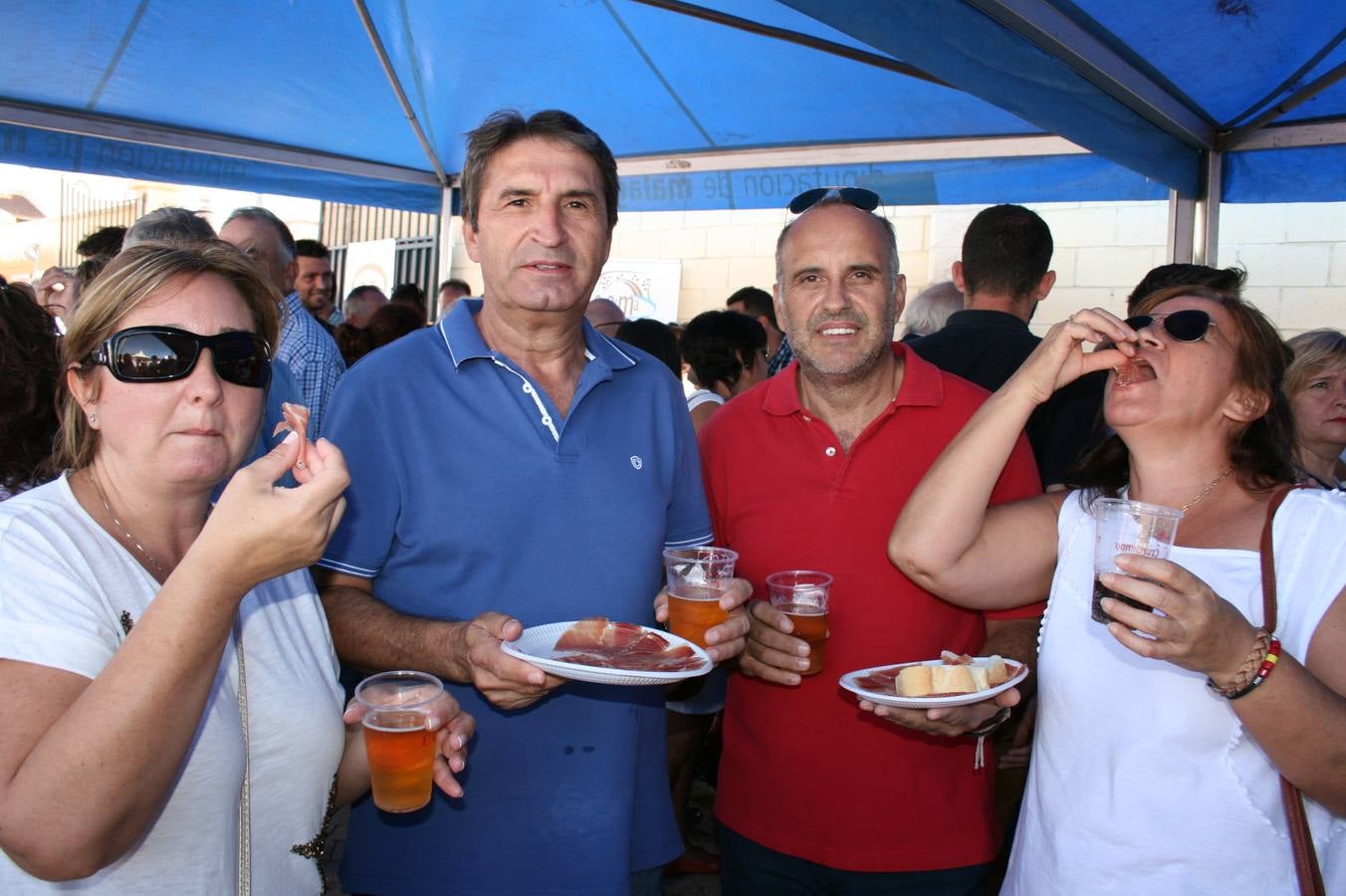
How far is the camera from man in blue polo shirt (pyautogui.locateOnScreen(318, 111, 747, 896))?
2.13 metres

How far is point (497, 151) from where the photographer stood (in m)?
2.37

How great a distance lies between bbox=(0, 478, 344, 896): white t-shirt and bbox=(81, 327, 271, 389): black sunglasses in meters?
0.23

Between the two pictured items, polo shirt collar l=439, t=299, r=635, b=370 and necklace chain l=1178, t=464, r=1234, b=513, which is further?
polo shirt collar l=439, t=299, r=635, b=370

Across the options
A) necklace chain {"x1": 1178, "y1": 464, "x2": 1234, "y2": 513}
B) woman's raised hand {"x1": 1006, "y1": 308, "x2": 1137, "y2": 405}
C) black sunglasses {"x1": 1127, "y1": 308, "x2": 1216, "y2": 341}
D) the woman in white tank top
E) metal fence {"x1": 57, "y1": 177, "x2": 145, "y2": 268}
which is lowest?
necklace chain {"x1": 1178, "y1": 464, "x2": 1234, "y2": 513}

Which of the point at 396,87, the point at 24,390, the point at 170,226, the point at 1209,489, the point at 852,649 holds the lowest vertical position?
the point at 852,649

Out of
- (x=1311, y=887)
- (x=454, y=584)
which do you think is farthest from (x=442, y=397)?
(x=1311, y=887)

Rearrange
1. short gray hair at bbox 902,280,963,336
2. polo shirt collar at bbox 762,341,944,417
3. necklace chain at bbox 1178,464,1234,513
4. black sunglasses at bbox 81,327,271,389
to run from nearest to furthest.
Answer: black sunglasses at bbox 81,327,271,389 → necklace chain at bbox 1178,464,1234,513 → polo shirt collar at bbox 762,341,944,417 → short gray hair at bbox 902,280,963,336

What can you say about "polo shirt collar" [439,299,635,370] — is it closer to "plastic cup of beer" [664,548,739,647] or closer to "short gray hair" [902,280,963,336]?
"plastic cup of beer" [664,548,739,647]

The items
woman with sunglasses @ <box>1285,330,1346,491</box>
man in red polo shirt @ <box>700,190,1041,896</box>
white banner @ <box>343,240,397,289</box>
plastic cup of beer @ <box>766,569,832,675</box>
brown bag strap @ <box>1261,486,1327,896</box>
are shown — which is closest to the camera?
brown bag strap @ <box>1261,486,1327,896</box>

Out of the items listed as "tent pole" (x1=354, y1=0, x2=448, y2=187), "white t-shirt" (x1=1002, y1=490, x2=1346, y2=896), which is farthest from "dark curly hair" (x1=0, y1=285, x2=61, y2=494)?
"tent pole" (x1=354, y1=0, x2=448, y2=187)

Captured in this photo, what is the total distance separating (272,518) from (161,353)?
49 cm

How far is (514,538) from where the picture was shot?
2.17 metres

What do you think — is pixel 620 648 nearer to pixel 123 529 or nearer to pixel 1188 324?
pixel 123 529

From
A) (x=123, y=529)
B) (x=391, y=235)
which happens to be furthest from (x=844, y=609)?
(x=391, y=235)
